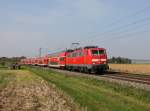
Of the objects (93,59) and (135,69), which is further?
(135,69)

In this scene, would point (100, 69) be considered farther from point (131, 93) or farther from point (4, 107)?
point (4, 107)

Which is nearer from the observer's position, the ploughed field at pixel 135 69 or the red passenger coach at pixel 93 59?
the red passenger coach at pixel 93 59

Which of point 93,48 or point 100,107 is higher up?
point 93,48

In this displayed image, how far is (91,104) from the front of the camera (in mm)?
15289

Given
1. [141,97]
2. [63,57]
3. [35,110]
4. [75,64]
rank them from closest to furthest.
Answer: [35,110] < [141,97] < [75,64] < [63,57]

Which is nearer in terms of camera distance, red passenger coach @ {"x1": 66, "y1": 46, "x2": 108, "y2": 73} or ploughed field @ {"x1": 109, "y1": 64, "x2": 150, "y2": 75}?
red passenger coach @ {"x1": 66, "y1": 46, "x2": 108, "y2": 73}

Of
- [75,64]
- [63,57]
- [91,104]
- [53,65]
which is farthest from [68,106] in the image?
[53,65]

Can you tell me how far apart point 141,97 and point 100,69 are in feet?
73.0

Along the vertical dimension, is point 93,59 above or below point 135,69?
above

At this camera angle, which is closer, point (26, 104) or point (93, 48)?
point (26, 104)

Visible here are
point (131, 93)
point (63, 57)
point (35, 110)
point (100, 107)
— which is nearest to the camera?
point (35, 110)

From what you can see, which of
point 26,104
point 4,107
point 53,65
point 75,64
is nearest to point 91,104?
point 26,104

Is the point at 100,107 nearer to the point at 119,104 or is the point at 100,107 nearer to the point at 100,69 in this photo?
the point at 119,104

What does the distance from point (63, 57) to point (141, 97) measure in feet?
146
